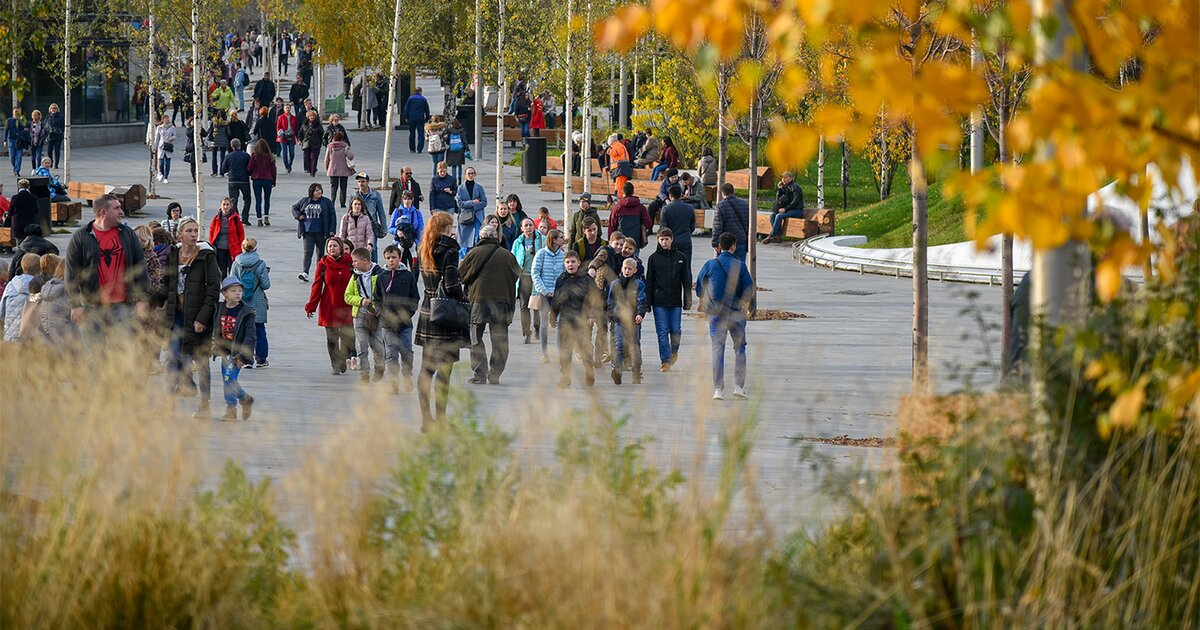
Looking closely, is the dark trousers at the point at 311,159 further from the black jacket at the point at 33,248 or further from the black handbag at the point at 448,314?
the black handbag at the point at 448,314

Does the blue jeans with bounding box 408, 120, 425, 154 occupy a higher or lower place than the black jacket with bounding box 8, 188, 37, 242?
higher

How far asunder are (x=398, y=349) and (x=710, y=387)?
8825 mm

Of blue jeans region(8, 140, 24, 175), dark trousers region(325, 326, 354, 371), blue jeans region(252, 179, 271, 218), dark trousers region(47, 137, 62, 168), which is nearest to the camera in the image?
dark trousers region(325, 326, 354, 371)

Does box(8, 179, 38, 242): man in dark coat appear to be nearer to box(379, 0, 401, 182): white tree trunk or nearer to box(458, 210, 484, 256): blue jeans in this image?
box(458, 210, 484, 256): blue jeans

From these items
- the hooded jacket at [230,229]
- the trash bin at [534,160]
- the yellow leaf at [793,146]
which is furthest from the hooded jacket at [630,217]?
the yellow leaf at [793,146]

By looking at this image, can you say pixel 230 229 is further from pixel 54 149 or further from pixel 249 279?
pixel 54 149

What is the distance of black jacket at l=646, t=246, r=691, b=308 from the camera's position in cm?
1552

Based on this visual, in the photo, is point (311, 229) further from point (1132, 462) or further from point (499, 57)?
point (1132, 462)

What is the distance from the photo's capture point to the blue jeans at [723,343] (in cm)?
1380

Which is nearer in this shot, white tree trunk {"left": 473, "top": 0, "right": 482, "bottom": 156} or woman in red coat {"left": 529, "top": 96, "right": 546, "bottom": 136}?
white tree trunk {"left": 473, "top": 0, "right": 482, "bottom": 156}

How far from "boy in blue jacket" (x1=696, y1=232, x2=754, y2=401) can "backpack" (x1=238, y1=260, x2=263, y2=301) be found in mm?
4138

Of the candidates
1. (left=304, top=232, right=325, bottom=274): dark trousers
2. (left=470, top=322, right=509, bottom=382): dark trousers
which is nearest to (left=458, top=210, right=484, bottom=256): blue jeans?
(left=304, top=232, right=325, bottom=274): dark trousers

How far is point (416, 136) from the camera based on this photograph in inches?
1741

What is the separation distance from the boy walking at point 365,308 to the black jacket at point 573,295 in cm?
164
